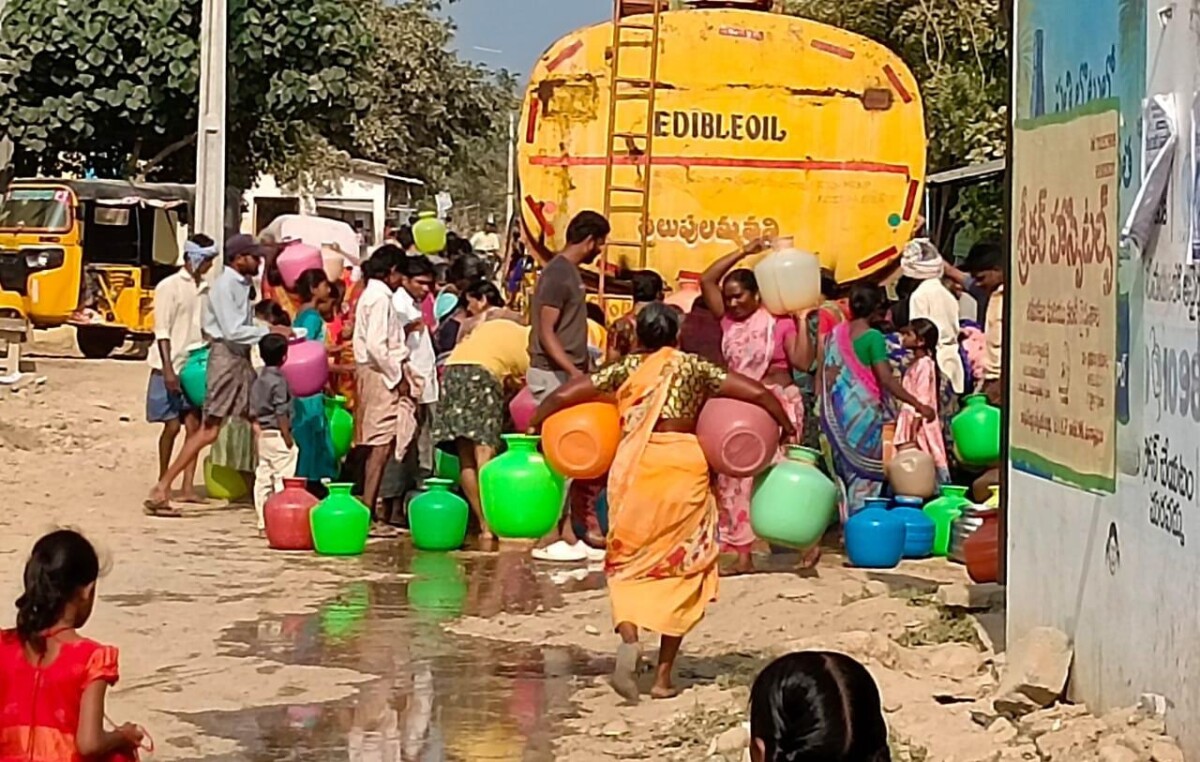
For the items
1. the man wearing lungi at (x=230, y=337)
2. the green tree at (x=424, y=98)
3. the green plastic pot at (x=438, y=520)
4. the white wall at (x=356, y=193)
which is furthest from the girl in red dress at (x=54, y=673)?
the green tree at (x=424, y=98)

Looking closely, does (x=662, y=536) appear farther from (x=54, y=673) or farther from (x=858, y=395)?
(x=858, y=395)

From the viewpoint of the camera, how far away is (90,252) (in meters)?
27.8

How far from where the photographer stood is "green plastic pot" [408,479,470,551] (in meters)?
11.8

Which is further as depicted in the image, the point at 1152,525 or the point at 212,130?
the point at 212,130

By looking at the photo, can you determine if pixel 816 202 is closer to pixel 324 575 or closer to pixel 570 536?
pixel 570 536

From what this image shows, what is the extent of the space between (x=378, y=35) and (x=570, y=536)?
119 feet

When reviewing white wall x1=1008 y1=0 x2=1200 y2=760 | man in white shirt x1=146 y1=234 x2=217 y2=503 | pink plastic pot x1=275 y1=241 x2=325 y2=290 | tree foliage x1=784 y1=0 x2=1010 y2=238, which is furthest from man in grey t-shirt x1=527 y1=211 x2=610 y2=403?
tree foliage x1=784 y1=0 x2=1010 y2=238

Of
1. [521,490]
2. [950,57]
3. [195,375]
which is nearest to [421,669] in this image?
[521,490]

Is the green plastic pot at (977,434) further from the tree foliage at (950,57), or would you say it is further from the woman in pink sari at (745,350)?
the tree foliage at (950,57)

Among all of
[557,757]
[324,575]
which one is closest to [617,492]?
[557,757]

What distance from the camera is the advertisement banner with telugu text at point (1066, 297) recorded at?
6.66 meters

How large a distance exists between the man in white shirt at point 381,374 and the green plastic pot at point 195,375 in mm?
1152

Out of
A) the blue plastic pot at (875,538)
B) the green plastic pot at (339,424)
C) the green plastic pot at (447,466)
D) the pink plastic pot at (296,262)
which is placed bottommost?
the blue plastic pot at (875,538)

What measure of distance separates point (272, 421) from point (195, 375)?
118cm
